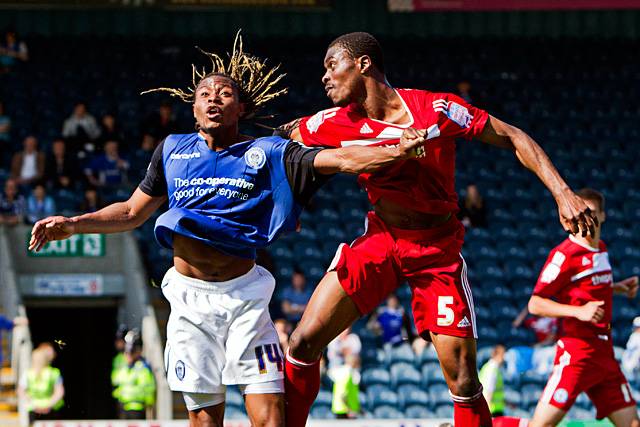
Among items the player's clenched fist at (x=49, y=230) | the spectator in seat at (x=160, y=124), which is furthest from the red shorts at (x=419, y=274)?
the spectator in seat at (x=160, y=124)

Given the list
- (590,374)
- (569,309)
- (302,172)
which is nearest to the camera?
(302,172)

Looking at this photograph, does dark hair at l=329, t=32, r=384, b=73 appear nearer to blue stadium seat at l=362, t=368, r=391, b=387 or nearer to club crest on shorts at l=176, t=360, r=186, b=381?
club crest on shorts at l=176, t=360, r=186, b=381

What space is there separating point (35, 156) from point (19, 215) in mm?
1143

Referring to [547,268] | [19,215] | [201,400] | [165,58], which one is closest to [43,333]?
[19,215]

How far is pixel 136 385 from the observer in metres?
14.2

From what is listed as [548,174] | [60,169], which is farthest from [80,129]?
[548,174]

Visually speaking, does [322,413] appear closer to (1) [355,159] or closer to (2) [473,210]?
(2) [473,210]

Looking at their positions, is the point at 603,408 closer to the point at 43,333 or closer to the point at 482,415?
the point at 482,415

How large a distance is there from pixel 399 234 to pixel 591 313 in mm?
2559

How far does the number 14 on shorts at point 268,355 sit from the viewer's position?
5.96 meters

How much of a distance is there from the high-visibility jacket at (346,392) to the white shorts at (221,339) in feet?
26.5

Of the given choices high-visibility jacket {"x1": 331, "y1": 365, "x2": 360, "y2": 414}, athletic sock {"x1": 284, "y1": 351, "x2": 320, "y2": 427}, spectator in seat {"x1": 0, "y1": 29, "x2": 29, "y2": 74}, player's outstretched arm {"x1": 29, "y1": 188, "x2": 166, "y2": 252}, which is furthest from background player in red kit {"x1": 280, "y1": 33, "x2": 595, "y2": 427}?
spectator in seat {"x1": 0, "y1": 29, "x2": 29, "y2": 74}

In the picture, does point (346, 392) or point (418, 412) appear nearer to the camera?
point (346, 392)

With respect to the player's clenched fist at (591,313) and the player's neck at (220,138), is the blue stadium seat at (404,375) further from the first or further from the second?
the player's neck at (220,138)
